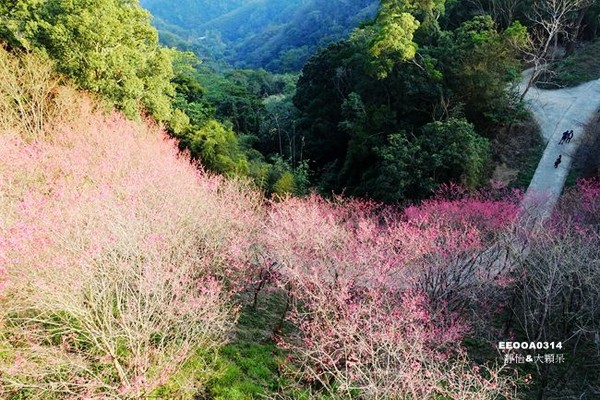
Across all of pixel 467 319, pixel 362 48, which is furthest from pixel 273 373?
pixel 362 48

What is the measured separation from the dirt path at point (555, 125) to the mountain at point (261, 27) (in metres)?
19.8

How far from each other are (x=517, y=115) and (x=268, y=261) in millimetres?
17910

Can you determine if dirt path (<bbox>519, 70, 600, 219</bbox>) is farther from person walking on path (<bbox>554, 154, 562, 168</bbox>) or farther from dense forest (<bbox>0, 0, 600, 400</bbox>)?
dense forest (<bbox>0, 0, 600, 400</bbox>)

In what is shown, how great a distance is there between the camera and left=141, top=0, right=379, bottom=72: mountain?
92.6m

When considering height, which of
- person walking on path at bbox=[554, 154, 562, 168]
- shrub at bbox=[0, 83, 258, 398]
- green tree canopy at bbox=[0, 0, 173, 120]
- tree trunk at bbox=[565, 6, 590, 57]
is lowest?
person walking on path at bbox=[554, 154, 562, 168]

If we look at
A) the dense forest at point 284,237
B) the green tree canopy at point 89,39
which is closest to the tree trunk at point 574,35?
the dense forest at point 284,237

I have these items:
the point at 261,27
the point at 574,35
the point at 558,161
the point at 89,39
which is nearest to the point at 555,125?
the point at 558,161

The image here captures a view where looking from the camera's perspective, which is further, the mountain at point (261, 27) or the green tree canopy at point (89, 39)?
the mountain at point (261, 27)

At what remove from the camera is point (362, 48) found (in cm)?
2952

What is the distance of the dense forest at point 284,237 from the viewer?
7594 millimetres

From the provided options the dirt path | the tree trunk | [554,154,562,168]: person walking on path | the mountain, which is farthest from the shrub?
the mountain

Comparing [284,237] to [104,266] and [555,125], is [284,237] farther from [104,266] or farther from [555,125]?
[555,125]

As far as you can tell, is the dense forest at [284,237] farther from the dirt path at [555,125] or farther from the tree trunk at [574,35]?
the dirt path at [555,125]

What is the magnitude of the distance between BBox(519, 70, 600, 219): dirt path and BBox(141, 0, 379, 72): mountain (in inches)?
779
